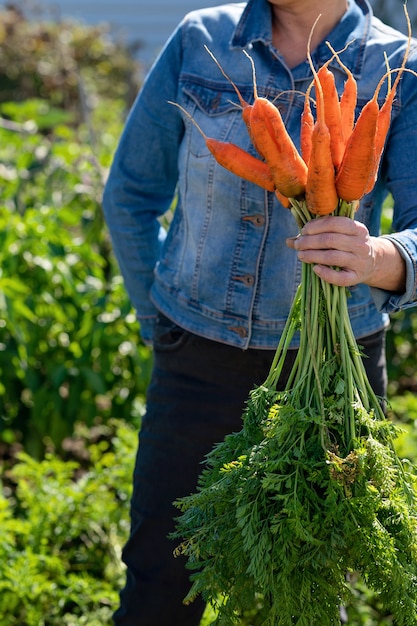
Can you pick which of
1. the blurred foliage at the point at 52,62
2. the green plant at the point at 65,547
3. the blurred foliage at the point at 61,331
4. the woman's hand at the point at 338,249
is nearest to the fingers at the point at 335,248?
the woman's hand at the point at 338,249

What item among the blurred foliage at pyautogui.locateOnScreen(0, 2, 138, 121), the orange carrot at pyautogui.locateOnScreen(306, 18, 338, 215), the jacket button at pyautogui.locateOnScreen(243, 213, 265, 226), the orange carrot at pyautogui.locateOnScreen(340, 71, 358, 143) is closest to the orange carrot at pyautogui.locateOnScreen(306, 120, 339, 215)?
the orange carrot at pyautogui.locateOnScreen(306, 18, 338, 215)

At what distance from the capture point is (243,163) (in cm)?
158

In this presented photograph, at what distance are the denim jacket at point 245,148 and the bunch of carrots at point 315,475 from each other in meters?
0.30

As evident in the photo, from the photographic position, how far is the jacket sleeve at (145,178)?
6.42 feet

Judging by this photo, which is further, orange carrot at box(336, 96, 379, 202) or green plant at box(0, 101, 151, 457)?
green plant at box(0, 101, 151, 457)

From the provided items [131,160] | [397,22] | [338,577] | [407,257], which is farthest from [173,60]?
[397,22]

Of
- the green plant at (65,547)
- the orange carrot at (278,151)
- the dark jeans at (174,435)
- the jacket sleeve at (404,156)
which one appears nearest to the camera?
the orange carrot at (278,151)

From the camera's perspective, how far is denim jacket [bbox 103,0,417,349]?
5.89ft

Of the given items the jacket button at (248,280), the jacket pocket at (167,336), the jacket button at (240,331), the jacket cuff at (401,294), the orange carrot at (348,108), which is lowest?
the jacket pocket at (167,336)

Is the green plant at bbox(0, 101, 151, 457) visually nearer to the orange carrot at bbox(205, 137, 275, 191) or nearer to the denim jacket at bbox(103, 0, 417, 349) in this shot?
the denim jacket at bbox(103, 0, 417, 349)

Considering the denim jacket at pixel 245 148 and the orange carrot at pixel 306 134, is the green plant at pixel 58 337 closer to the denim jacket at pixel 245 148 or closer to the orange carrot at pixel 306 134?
the denim jacket at pixel 245 148

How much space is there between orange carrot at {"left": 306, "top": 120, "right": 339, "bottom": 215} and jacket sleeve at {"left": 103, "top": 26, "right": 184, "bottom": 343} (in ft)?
2.05

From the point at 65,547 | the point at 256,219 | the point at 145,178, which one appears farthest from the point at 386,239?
the point at 65,547

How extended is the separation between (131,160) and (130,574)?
0.97 m
